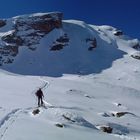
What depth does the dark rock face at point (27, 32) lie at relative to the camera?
4077 inches

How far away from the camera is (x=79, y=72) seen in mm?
92938

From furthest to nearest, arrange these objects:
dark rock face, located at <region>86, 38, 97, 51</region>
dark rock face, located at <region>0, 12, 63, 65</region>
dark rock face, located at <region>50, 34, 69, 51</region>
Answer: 1. dark rock face, located at <region>86, 38, 97, 51</region>
2. dark rock face, located at <region>50, 34, 69, 51</region>
3. dark rock face, located at <region>0, 12, 63, 65</region>

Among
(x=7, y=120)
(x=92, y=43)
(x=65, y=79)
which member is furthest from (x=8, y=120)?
(x=92, y=43)

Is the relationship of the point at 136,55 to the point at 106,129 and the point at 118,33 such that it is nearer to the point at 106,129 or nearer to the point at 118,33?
the point at 118,33

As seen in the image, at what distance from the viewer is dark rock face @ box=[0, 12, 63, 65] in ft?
340

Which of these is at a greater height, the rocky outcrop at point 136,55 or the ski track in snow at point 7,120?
the ski track in snow at point 7,120

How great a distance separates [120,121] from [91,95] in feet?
66.7

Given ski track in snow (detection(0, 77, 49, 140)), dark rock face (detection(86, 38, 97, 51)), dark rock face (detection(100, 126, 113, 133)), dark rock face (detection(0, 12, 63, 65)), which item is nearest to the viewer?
ski track in snow (detection(0, 77, 49, 140))

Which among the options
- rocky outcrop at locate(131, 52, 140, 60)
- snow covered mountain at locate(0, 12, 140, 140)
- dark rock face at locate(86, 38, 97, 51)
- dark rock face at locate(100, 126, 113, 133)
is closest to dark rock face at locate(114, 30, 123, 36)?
snow covered mountain at locate(0, 12, 140, 140)

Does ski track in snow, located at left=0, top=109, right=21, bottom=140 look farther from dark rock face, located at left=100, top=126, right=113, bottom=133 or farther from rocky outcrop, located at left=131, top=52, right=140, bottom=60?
rocky outcrop, located at left=131, top=52, right=140, bottom=60

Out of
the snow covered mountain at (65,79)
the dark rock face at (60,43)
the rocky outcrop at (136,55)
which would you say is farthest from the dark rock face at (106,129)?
the dark rock face at (60,43)

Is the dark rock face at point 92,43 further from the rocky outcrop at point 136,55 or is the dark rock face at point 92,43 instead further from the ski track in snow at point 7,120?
the ski track in snow at point 7,120

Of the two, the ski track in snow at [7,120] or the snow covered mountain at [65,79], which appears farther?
the snow covered mountain at [65,79]

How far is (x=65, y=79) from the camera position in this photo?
7312 cm
